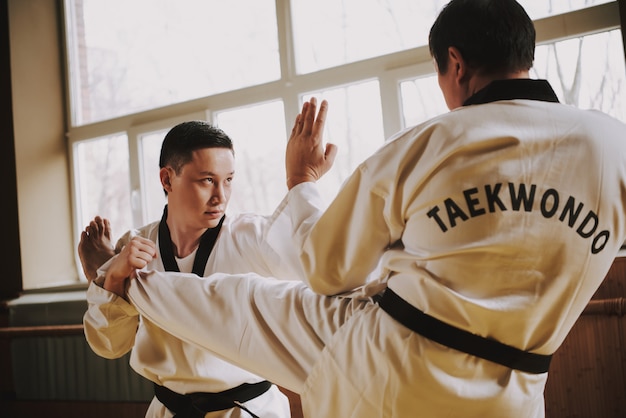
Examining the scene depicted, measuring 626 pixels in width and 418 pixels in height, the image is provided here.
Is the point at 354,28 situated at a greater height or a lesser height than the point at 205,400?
greater

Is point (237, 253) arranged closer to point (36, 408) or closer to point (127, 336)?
point (127, 336)

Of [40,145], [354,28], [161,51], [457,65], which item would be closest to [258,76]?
[354,28]

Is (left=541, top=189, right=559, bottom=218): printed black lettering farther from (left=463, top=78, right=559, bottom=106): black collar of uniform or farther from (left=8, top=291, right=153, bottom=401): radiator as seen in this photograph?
(left=8, top=291, right=153, bottom=401): radiator

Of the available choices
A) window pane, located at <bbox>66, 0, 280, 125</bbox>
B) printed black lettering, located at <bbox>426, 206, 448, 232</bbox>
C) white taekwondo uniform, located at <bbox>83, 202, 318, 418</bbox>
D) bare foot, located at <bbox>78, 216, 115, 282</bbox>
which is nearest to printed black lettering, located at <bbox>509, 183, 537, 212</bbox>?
printed black lettering, located at <bbox>426, 206, 448, 232</bbox>

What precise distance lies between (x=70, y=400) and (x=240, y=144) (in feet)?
5.05

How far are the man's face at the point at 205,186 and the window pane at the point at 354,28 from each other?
1.21m

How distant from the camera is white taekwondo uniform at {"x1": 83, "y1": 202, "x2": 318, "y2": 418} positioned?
1401mm

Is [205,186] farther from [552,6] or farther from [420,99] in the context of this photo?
[552,6]

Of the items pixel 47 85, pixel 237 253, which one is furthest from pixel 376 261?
pixel 47 85

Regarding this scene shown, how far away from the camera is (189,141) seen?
1.56 meters

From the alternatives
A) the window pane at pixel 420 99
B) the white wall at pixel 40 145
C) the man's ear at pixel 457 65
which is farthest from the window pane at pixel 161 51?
the man's ear at pixel 457 65

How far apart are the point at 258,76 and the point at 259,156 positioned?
15.9 inches

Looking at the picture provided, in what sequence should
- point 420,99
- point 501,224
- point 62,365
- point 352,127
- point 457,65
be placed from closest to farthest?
point 501,224
point 457,65
point 420,99
point 352,127
point 62,365

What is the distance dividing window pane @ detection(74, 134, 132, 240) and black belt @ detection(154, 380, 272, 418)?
6.10 feet
